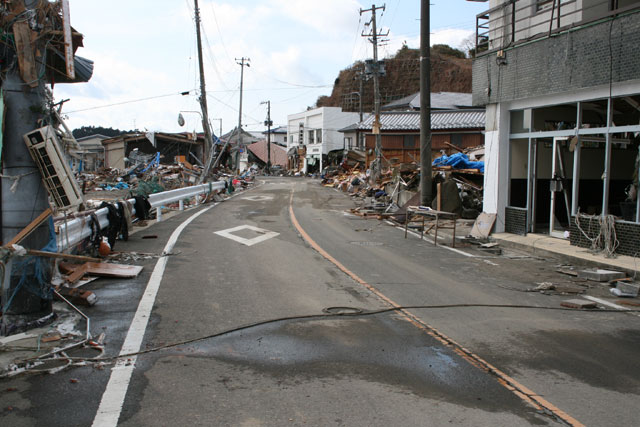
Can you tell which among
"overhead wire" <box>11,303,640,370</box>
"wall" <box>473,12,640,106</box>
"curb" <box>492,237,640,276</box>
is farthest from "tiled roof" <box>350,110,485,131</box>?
"overhead wire" <box>11,303,640,370</box>

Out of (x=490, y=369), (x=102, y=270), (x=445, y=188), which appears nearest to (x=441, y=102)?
(x=445, y=188)

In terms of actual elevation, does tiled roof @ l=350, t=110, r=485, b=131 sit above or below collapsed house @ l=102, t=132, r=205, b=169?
above

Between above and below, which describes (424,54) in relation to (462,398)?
above

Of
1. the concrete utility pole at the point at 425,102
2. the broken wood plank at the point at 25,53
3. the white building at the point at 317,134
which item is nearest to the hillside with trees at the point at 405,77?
the white building at the point at 317,134

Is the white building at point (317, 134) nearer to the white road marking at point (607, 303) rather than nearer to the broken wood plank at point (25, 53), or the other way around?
the white road marking at point (607, 303)

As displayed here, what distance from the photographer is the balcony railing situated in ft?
39.2

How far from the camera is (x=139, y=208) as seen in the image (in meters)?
14.1

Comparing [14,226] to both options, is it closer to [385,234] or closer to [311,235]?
[311,235]

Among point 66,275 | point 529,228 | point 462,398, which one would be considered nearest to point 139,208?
point 66,275

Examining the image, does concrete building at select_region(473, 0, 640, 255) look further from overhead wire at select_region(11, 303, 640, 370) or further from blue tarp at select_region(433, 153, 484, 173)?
blue tarp at select_region(433, 153, 484, 173)

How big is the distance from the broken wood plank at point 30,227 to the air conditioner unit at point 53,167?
0.59 ft

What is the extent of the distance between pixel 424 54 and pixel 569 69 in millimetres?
6561

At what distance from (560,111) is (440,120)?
101 feet

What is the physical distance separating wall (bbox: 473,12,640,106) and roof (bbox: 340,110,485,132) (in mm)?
28074
